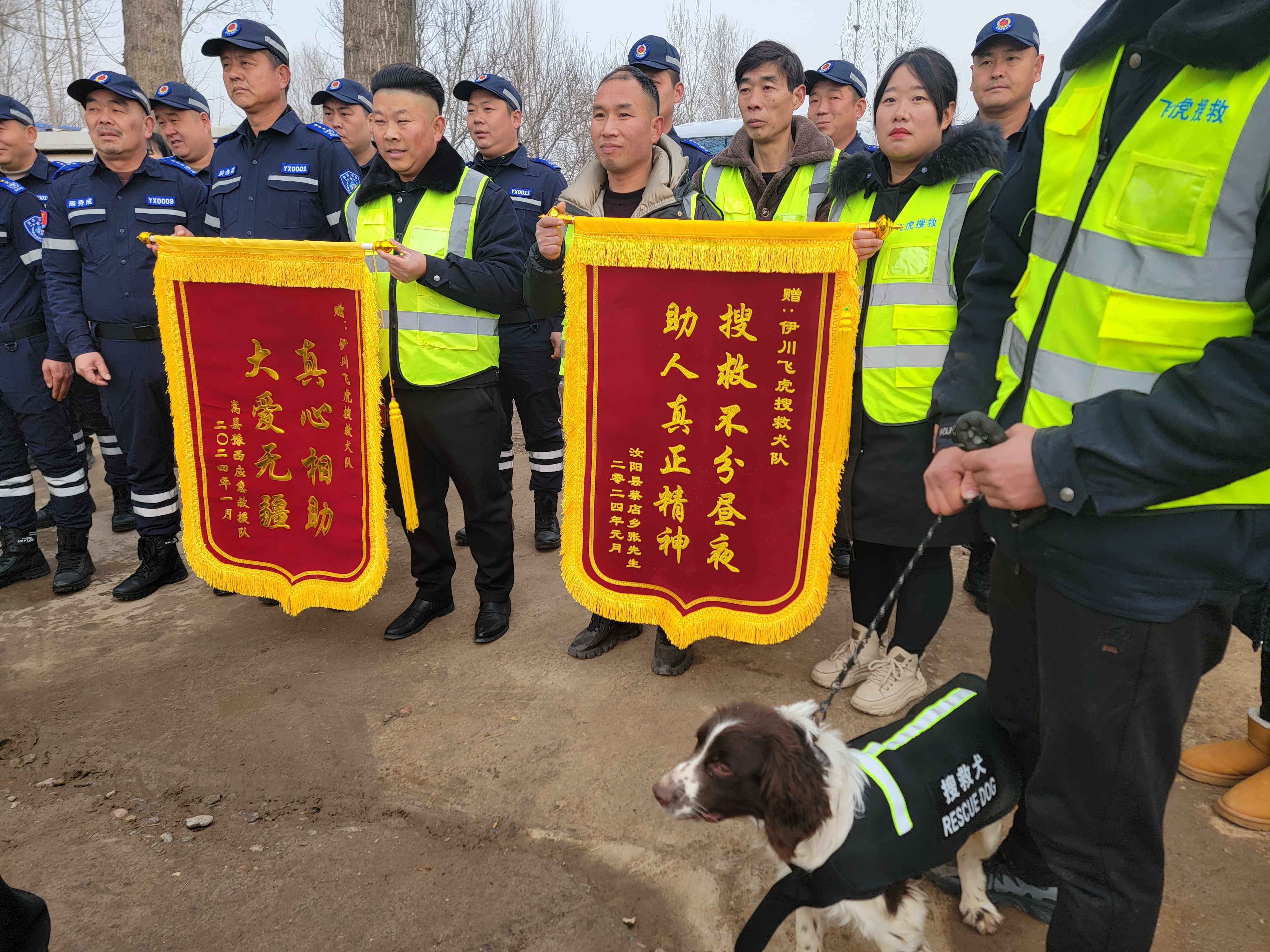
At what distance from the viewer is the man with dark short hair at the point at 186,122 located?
4.73m

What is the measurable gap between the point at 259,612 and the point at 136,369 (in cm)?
136

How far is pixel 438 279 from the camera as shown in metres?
3.01

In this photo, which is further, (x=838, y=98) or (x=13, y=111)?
(x=838, y=98)

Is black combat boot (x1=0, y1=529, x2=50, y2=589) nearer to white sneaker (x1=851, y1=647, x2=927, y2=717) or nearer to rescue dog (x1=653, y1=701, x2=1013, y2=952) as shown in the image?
rescue dog (x1=653, y1=701, x2=1013, y2=952)

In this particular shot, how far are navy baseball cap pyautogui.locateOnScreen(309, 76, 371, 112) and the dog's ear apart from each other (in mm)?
5042

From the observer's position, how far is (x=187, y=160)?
5.04 meters

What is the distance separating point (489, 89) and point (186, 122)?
1957 mm

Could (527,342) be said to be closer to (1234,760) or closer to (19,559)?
(19,559)

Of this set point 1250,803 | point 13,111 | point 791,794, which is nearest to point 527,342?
point 13,111

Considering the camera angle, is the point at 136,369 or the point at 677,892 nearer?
the point at 677,892

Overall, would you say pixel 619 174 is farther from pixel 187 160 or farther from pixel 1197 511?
pixel 187 160

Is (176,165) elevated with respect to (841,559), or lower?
elevated

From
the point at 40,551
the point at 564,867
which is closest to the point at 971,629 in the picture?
the point at 564,867

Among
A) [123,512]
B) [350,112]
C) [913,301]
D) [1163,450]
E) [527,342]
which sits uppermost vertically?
[350,112]
